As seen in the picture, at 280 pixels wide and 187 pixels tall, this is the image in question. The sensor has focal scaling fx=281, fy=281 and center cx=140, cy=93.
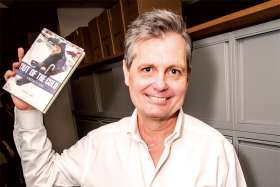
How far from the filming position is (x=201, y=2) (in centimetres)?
186

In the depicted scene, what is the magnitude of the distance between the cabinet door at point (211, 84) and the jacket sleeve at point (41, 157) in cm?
56

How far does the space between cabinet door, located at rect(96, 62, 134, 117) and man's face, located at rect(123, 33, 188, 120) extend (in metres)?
0.79

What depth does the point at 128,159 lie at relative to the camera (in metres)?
1.01

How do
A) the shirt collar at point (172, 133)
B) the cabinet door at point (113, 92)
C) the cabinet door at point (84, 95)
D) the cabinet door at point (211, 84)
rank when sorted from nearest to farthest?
the shirt collar at point (172, 133), the cabinet door at point (211, 84), the cabinet door at point (113, 92), the cabinet door at point (84, 95)

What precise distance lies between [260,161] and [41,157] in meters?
0.84

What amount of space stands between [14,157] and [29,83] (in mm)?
998

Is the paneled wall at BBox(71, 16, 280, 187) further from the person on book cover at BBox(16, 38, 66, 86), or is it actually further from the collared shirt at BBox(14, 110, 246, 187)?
the person on book cover at BBox(16, 38, 66, 86)

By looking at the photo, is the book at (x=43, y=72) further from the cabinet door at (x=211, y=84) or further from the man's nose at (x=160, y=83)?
the cabinet door at (x=211, y=84)

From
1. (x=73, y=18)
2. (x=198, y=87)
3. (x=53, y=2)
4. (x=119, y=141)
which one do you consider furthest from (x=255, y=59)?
(x=73, y=18)

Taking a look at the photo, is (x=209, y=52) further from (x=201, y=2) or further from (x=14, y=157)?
(x=14, y=157)

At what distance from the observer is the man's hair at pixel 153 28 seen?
0.96 meters

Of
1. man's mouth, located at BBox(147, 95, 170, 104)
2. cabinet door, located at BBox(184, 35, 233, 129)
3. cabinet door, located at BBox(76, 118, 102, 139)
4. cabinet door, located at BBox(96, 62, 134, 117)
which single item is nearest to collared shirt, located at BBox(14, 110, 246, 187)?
man's mouth, located at BBox(147, 95, 170, 104)

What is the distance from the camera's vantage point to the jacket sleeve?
999 millimetres

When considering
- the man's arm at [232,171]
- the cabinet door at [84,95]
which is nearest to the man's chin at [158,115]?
the man's arm at [232,171]
